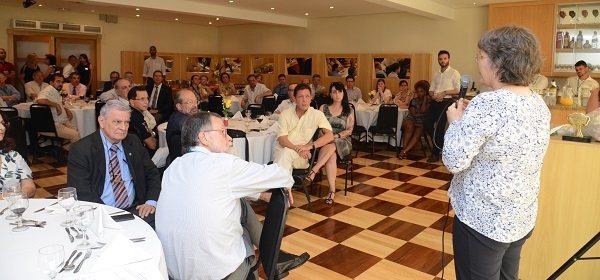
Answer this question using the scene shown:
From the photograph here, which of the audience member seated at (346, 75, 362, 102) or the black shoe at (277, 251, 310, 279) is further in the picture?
the audience member seated at (346, 75, 362, 102)

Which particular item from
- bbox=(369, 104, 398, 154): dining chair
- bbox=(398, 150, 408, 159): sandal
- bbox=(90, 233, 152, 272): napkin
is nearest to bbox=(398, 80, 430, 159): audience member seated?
bbox=(398, 150, 408, 159): sandal

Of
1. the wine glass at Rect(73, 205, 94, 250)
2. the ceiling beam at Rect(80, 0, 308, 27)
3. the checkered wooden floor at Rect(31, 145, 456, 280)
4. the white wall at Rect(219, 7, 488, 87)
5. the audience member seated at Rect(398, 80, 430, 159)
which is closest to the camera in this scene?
the wine glass at Rect(73, 205, 94, 250)

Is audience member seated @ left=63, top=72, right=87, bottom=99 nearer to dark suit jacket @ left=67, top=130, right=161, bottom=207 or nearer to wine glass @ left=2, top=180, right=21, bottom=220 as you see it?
dark suit jacket @ left=67, top=130, right=161, bottom=207

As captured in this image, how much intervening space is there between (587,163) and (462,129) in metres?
1.66

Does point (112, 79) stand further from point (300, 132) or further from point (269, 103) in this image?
point (300, 132)

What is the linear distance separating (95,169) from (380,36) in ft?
31.6

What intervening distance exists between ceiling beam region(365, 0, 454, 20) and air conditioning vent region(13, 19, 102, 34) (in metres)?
8.85

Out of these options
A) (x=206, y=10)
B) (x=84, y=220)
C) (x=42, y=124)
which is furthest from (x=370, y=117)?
(x=84, y=220)

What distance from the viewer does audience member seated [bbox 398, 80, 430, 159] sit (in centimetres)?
830

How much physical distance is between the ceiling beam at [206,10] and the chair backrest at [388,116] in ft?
15.3

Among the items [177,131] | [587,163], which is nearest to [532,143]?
[587,163]

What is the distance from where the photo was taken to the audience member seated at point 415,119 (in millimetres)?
8305

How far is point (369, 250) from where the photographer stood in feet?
13.1

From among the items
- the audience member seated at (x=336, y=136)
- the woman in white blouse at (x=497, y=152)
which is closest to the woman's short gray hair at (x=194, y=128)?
the woman in white blouse at (x=497, y=152)
